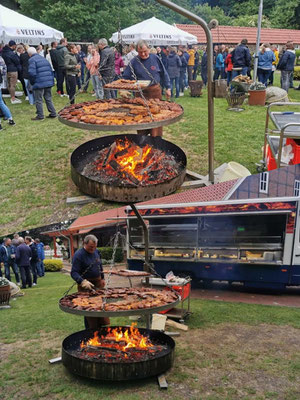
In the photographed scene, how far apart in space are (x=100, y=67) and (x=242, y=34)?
29179 millimetres

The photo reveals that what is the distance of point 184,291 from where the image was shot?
10328mm

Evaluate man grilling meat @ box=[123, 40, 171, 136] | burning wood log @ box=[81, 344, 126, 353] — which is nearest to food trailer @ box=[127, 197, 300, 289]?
burning wood log @ box=[81, 344, 126, 353]

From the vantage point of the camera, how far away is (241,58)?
57.1 ft

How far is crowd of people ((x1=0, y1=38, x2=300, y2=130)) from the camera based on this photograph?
647 cm

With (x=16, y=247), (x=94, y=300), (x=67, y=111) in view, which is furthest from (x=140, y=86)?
(x=16, y=247)

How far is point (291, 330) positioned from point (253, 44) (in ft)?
94.1

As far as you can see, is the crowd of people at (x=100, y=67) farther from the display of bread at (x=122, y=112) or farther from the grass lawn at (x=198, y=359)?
the grass lawn at (x=198, y=359)

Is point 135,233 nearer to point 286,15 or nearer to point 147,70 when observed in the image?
point 147,70

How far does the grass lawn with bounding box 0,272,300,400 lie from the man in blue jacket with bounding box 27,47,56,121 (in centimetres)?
373

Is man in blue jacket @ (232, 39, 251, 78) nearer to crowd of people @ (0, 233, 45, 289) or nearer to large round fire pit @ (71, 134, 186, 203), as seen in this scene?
crowd of people @ (0, 233, 45, 289)

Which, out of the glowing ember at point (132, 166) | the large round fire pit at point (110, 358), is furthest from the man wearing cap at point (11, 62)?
A: the glowing ember at point (132, 166)

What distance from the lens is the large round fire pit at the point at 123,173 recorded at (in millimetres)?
4574

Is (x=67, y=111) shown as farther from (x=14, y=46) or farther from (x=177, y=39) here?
(x=177, y=39)

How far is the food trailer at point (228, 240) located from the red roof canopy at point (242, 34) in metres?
19.3
